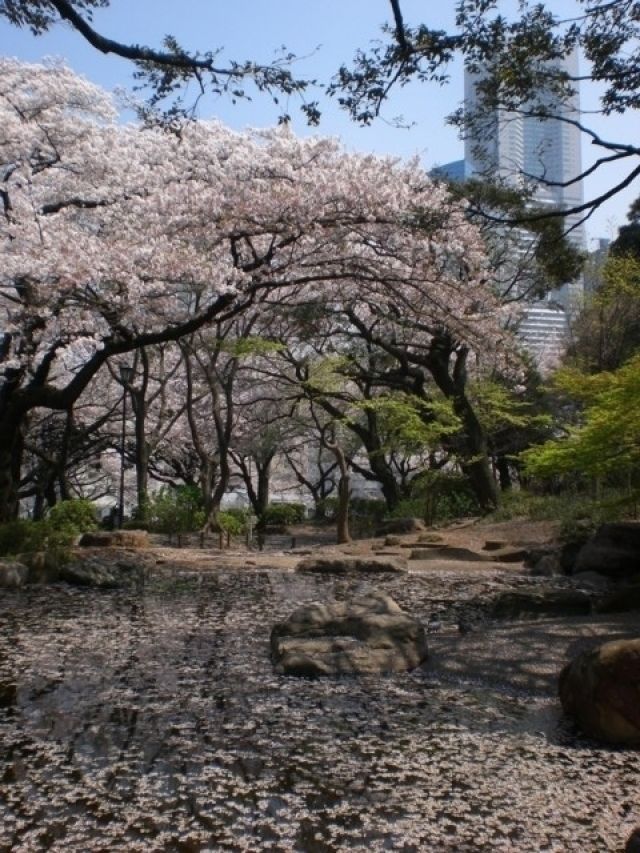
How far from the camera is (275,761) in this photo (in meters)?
3.94

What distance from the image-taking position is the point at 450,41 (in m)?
6.83

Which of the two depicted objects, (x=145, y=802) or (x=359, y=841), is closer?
(x=359, y=841)

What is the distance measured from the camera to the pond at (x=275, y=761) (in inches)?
125

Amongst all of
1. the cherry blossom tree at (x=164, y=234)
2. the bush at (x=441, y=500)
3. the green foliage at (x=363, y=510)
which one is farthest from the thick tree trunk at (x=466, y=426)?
the green foliage at (x=363, y=510)

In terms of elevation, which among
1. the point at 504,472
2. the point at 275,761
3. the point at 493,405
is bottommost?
the point at 275,761

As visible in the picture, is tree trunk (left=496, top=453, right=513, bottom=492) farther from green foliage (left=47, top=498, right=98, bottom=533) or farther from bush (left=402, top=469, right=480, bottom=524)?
green foliage (left=47, top=498, right=98, bottom=533)

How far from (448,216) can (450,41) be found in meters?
2.61

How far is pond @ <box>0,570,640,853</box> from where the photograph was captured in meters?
3.17

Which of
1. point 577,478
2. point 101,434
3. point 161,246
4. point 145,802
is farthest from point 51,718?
point 101,434

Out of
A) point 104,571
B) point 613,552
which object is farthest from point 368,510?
point 104,571

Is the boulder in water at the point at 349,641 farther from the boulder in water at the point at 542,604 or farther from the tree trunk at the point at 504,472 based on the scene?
the tree trunk at the point at 504,472

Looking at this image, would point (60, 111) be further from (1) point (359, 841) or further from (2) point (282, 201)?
(1) point (359, 841)

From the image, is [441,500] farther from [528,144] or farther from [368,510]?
[528,144]

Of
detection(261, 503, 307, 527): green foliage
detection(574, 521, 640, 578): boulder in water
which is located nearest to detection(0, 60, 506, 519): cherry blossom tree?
detection(574, 521, 640, 578): boulder in water
